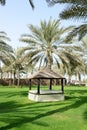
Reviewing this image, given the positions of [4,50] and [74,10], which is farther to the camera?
[4,50]

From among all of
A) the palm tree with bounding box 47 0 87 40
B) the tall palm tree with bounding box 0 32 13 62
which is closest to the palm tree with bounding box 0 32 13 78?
the tall palm tree with bounding box 0 32 13 62

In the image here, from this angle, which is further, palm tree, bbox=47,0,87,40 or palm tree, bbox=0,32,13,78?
palm tree, bbox=0,32,13,78

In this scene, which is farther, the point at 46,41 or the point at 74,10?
the point at 46,41

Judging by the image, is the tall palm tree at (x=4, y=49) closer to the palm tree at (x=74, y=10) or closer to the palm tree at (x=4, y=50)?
the palm tree at (x=4, y=50)

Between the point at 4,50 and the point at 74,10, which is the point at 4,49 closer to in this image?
the point at 4,50

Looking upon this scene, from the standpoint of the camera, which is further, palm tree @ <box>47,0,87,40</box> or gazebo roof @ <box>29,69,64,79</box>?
gazebo roof @ <box>29,69,64,79</box>

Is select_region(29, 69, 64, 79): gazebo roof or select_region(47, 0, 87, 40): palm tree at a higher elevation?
select_region(47, 0, 87, 40): palm tree

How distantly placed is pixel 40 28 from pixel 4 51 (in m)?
7.98

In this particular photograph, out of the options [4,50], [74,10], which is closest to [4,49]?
[4,50]

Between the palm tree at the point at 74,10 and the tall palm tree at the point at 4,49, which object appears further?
the tall palm tree at the point at 4,49

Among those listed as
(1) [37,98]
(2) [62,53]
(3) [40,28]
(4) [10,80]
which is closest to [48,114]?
(1) [37,98]

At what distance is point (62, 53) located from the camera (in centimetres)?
3212

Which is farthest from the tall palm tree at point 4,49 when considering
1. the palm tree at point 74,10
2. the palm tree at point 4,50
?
the palm tree at point 74,10

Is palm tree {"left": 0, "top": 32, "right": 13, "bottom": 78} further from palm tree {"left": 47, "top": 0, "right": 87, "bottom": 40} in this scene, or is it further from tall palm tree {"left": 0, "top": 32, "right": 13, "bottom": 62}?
palm tree {"left": 47, "top": 0, "right": 87, "bottom": 40}
